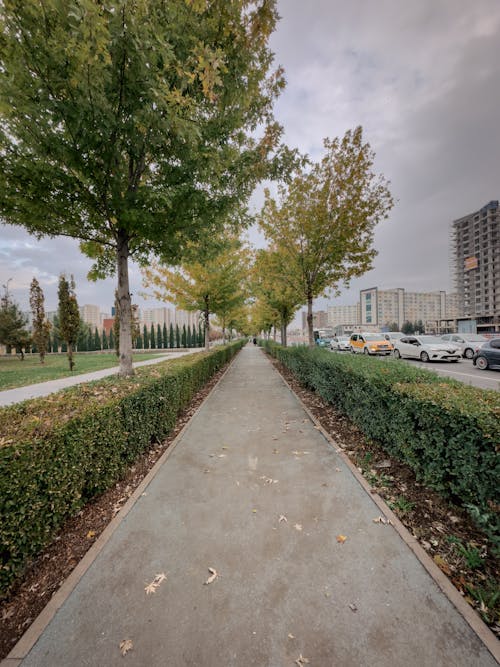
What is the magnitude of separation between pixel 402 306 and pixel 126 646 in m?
146

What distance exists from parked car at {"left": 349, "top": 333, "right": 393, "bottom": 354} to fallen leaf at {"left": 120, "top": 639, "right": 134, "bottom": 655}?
2054 centimetres

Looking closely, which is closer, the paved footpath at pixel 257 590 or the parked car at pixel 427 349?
the paved footpath at pixel 257 590

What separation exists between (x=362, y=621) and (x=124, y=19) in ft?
20.2

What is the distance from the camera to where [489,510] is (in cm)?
228

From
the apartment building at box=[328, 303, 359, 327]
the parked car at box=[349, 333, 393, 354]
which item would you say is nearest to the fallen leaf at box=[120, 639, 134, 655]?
the parked car at box=[349, 333, 393, 354]

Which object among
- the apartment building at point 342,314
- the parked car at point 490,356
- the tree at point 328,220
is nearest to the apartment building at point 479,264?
the apartment building at point 342,314

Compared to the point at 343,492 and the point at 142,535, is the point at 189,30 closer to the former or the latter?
the point at 142,535

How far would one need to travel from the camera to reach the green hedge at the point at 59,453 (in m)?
2.04

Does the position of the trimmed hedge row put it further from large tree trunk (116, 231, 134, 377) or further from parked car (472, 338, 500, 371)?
parked car (472, 338, 500, 371)

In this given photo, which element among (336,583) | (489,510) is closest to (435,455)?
(489,510)

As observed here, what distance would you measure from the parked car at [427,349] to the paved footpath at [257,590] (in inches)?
595

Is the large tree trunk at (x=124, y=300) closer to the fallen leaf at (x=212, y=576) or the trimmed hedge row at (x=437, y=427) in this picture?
the fallen leaf at (x=212, y=576)

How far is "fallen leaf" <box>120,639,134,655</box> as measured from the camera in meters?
1.62

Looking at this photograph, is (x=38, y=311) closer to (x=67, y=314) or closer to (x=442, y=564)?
(x=67, y=314)
